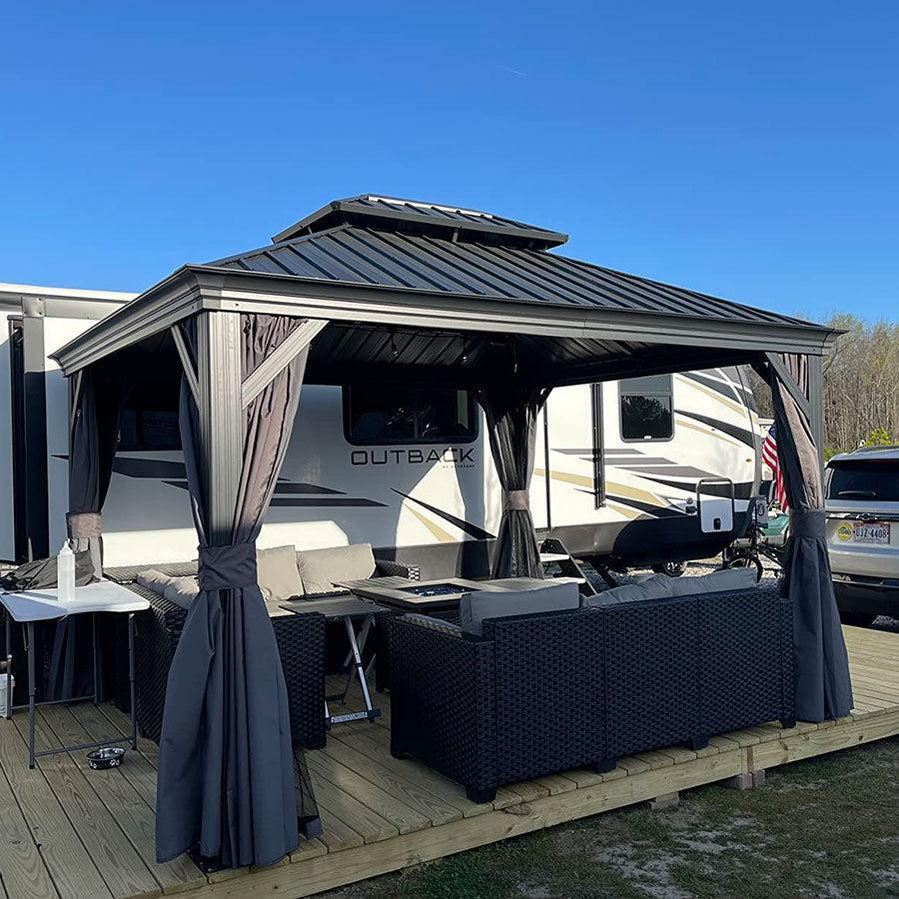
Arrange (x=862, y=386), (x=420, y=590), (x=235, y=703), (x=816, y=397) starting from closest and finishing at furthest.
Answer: (x=235, y=703), (x=816, y=397), (x=420, y=590), (x=862, y=386)

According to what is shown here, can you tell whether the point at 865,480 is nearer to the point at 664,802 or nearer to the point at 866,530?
the point at 866,530

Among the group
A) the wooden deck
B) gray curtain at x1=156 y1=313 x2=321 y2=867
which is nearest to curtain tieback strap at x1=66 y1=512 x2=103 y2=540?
the wooden deck

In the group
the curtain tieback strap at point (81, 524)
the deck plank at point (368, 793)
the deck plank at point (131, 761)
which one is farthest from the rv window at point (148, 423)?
the deck plank at point (368, 793)

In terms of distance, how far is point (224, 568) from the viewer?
3.22m

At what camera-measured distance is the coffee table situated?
194 inches

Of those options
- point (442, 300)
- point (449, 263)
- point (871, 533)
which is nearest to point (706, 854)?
point (442, 300)

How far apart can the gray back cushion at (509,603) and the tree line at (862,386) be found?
2148 cm

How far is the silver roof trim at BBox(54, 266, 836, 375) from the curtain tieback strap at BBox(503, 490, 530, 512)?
2963 millimetres

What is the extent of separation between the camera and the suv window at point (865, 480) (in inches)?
264

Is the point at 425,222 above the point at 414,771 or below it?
above

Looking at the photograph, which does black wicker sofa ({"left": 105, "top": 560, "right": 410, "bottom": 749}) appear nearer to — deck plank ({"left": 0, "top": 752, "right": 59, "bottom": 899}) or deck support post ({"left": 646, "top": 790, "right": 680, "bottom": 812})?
deck plank ({"left": 0, "top": 752, "right": 59, "bottom": 899})

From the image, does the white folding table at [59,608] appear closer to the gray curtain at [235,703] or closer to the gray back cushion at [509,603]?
the gray curtain at [235,703]

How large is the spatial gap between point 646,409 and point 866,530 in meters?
2.54

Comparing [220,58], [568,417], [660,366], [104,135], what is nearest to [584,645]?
[660,366]
